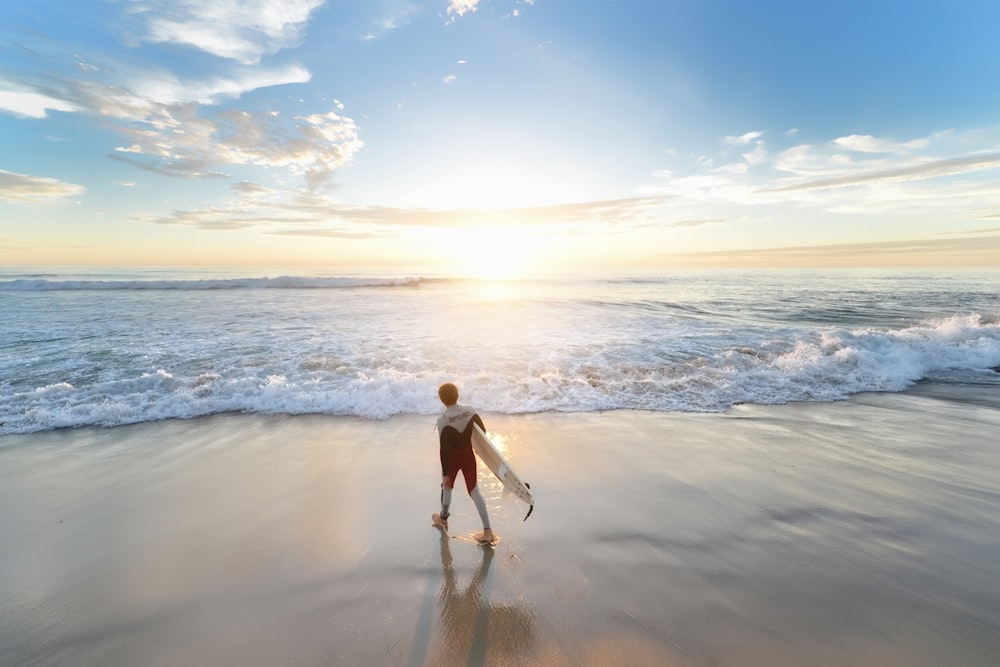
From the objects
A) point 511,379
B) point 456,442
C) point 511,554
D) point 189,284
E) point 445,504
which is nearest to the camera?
point 511,554

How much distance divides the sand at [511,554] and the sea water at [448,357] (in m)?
2.09

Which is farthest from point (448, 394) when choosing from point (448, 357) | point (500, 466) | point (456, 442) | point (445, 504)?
point (448, 357)

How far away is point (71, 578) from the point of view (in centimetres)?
456

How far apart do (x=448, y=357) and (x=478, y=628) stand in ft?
34.2

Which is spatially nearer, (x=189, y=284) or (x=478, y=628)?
(x=478, y=628)

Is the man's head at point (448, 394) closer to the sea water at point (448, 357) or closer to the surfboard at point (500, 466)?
the surfboard at point (500, 466)

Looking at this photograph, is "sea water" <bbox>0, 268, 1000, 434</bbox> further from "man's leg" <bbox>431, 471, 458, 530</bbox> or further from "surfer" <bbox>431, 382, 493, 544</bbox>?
"surfer" <bbox>431, 382, 493, 544</bbox>

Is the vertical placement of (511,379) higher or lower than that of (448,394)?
lower

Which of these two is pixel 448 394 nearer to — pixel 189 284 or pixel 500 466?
pixel 500 466

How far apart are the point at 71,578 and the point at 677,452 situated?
27.5ft

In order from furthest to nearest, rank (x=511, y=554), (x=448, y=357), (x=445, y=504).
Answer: (x=448, y=357), (x=445, y=504), (x=511, y=554)

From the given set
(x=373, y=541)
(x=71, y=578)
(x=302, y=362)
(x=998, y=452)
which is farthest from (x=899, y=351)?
(x=71, y=578)

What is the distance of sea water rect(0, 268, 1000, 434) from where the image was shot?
33.9 ft

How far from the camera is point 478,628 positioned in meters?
3.85
